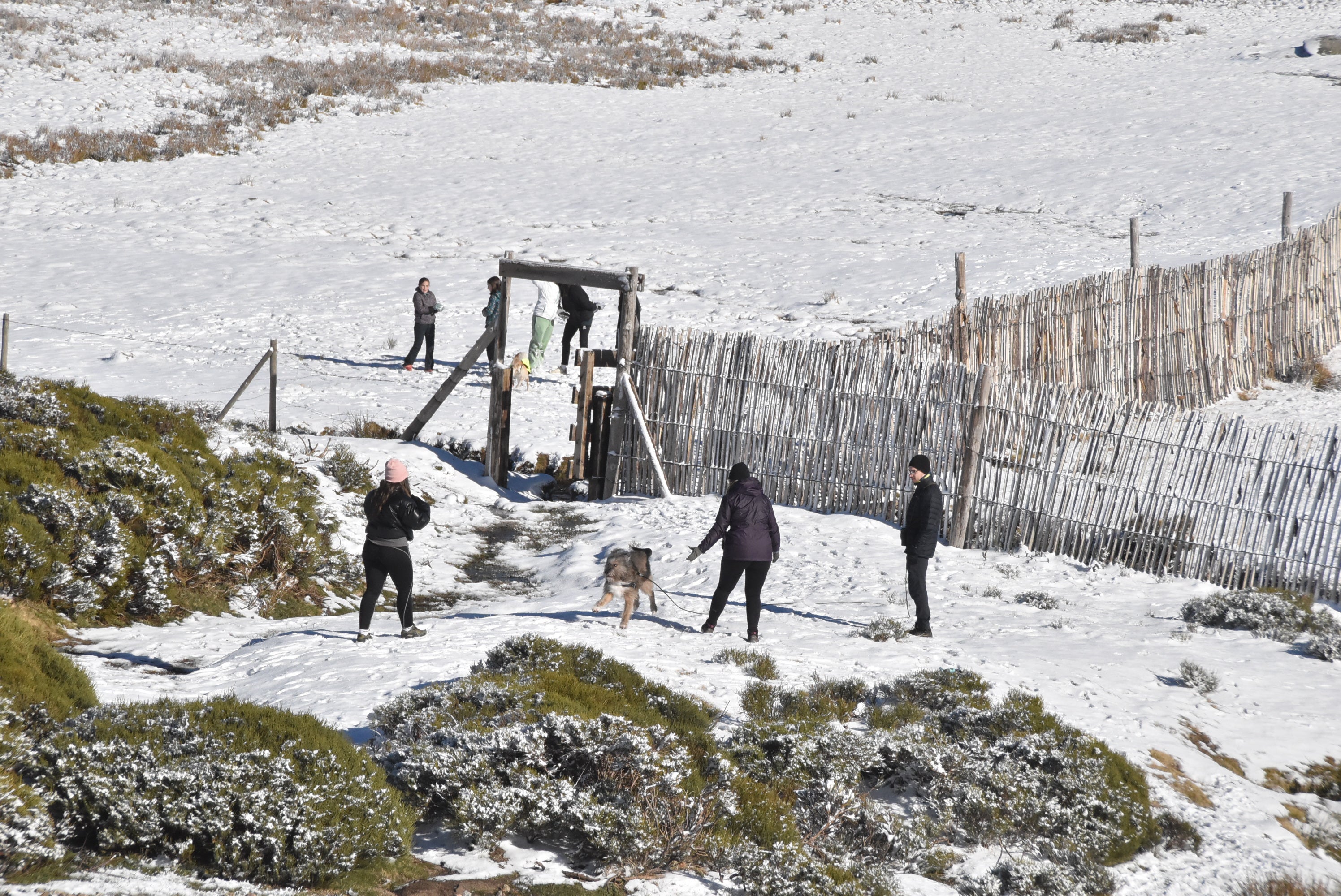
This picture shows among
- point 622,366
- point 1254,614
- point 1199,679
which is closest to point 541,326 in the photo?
point 622,366

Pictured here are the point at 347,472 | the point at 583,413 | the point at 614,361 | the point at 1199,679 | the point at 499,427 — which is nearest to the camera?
the point at 1199,679

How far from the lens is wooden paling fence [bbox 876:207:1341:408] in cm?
1351

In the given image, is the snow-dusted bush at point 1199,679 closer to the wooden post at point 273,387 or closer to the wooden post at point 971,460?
the wooden post at point 971,460

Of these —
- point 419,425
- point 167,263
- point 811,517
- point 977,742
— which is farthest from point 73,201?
point 977,742

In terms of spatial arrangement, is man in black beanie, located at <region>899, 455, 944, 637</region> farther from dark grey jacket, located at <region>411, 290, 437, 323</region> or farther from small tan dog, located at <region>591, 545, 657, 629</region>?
dark grey jacket, located at <region>411, 290, 437, 323</region>

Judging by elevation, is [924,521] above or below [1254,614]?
above

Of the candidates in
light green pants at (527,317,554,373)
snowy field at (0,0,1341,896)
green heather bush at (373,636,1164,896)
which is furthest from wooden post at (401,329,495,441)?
green heather bush at (373,636,1164,896)

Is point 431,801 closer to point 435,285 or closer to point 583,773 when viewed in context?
point 583,773

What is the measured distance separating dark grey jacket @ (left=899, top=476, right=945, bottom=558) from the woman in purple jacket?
1131 mm

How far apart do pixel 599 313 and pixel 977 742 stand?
50.6 ft

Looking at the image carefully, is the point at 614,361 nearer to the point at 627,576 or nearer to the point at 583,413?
the point at 583,413

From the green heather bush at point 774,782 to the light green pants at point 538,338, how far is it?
37.4 ft

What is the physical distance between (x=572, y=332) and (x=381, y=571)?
10798mm

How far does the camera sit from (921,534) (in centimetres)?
869
